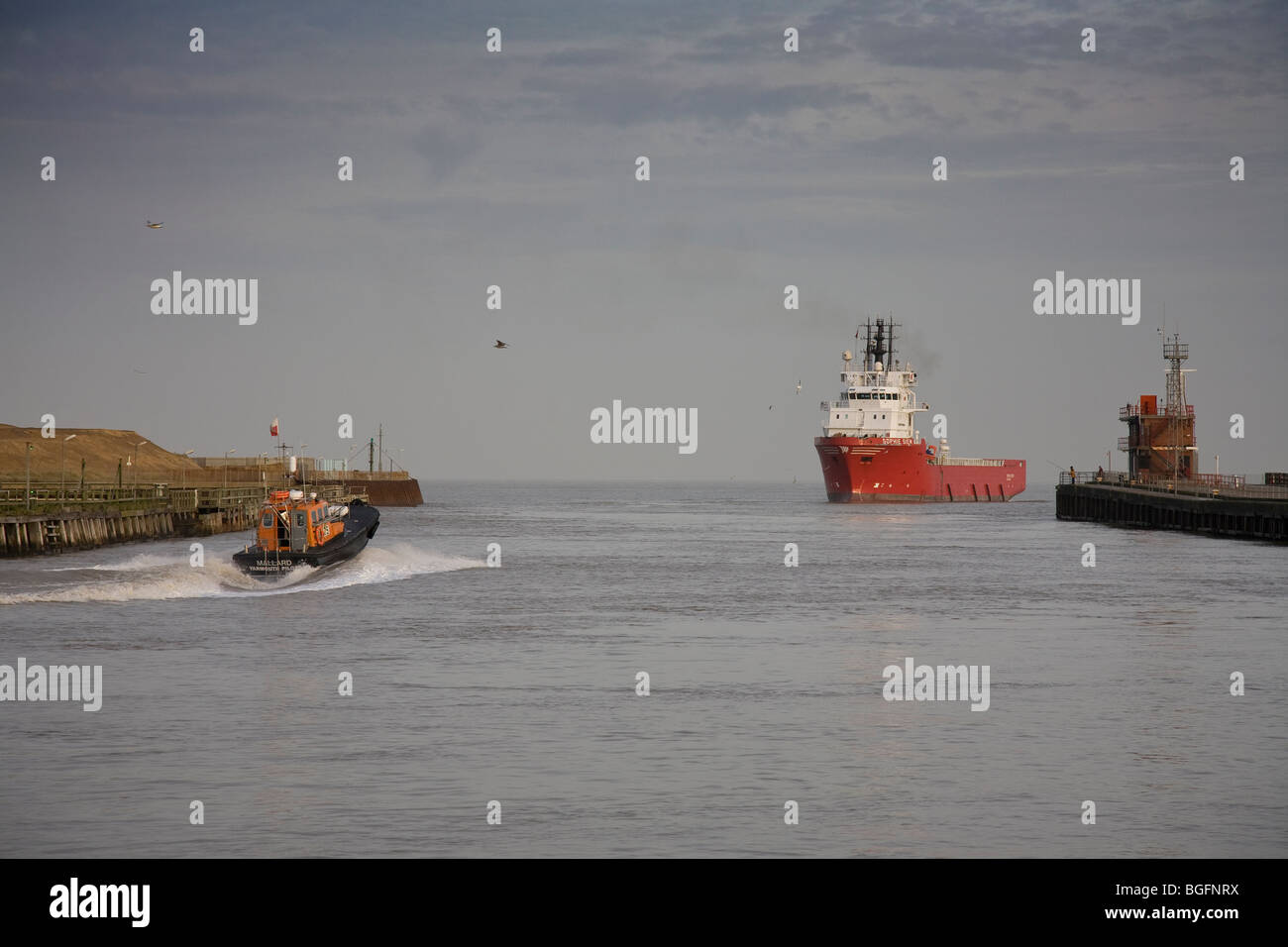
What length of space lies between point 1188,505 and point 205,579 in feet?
225

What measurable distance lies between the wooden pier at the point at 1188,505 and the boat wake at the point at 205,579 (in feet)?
156

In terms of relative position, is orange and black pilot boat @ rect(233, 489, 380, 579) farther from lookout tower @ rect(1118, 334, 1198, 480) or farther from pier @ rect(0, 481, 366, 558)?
lookout tower @ rect(1118, 334, 1198, 480)

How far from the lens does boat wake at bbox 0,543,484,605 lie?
4862cm

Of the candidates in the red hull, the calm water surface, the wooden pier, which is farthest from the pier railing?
the calm water surface

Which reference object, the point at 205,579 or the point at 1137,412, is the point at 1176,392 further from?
Result: the point at 205,579

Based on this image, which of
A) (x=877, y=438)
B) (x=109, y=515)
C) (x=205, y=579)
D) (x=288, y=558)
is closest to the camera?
(x=205, y=579)

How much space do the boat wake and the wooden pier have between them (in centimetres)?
4744

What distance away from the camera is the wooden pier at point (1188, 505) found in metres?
86.2

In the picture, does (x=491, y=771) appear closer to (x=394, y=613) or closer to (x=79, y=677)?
(x=79, y=677)

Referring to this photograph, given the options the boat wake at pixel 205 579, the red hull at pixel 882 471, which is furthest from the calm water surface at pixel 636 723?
the red hull at pixel 882 471

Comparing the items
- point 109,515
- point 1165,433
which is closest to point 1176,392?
point 1165,433

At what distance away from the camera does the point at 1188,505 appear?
318 feet

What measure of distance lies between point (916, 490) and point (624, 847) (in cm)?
13919

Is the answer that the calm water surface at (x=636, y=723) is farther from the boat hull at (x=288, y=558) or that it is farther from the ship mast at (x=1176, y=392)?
the ship mast at (x=1176, y=392)
